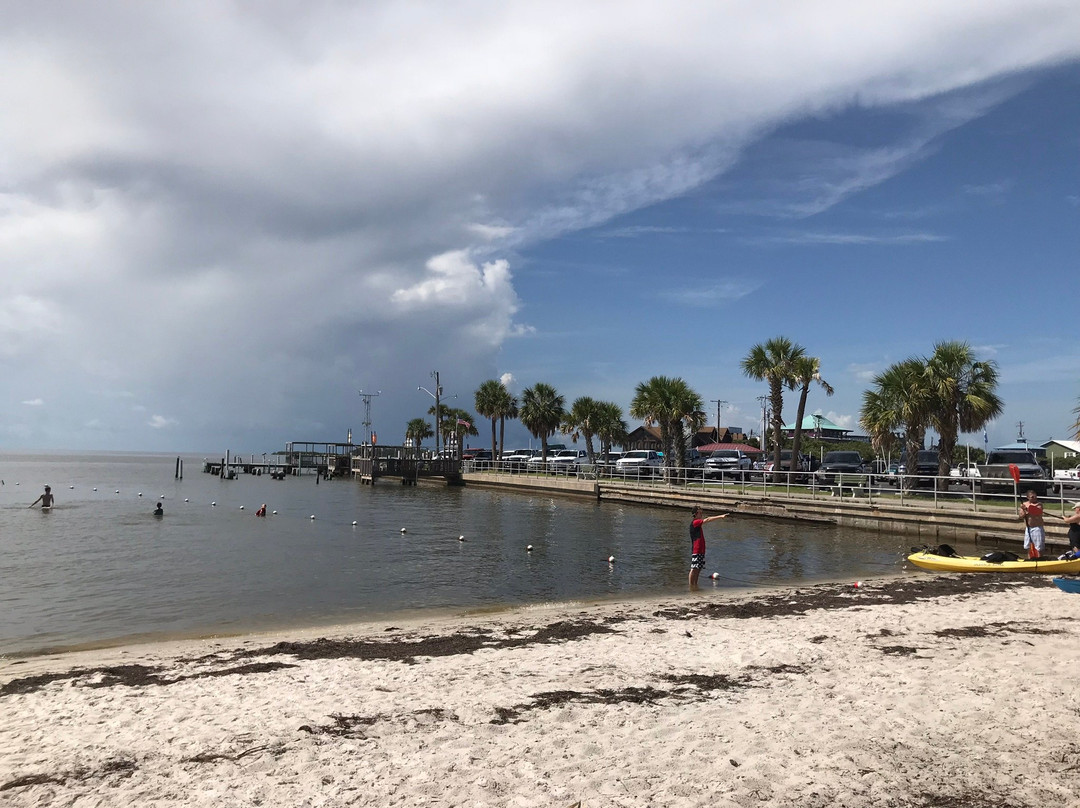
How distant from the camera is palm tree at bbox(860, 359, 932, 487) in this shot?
2772cm

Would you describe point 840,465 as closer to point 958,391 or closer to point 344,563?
point 958,391

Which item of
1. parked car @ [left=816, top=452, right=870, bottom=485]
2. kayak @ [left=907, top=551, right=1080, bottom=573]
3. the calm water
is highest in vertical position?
parked car @ [left=816, top=452, right=870, bottom=485]

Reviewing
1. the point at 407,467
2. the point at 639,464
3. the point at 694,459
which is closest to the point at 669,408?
the point at 639,464

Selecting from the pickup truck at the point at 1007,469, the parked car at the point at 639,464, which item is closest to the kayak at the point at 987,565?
the pickup truck at the point at 1007,469

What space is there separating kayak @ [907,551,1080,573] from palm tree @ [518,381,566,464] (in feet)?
165

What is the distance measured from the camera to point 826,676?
26.2 feet

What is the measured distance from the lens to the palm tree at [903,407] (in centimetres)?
2772

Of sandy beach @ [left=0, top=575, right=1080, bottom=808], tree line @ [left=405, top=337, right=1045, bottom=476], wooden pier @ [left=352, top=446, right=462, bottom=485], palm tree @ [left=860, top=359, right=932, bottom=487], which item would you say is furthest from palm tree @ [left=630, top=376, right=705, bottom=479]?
sandy beach @ [left=0, top=575, right=1080, bottom=808]

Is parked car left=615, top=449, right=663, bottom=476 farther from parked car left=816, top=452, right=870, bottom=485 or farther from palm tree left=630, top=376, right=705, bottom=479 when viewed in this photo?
parked car left=816, top=452, right=870, bottom=485

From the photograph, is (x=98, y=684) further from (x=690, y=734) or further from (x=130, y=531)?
(x=130, y=531)

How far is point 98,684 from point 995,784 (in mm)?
8921

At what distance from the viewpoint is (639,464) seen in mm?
49312

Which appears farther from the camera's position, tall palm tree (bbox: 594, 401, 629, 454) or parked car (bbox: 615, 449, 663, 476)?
tall palm tree (bbox: 594, 401, 629, 454)

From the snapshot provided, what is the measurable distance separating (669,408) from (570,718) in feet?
125
